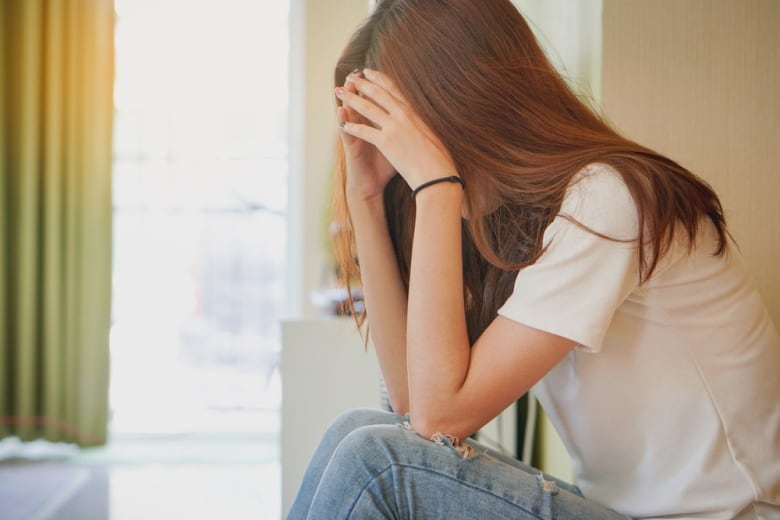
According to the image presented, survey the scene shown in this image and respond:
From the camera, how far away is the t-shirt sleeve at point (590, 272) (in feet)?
2.42

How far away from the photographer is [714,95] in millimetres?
1107

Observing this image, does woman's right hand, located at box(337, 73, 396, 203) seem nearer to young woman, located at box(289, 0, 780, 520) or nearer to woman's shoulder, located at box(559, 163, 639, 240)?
young woman, located at box(289, 0, 780, 520)

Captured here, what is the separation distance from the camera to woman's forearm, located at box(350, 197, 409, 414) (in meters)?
1.07

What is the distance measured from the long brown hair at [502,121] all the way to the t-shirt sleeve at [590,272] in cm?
4

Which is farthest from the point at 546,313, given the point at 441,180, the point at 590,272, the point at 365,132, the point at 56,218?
the point at 56,218

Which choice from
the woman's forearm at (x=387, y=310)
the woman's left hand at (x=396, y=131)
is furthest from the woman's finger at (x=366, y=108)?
the woman's forearm at (x=387, y=310)

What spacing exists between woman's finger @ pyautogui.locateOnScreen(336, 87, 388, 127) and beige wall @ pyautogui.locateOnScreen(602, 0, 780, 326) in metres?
0.40

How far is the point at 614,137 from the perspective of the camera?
83 centimetres

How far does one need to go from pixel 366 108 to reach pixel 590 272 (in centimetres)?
37

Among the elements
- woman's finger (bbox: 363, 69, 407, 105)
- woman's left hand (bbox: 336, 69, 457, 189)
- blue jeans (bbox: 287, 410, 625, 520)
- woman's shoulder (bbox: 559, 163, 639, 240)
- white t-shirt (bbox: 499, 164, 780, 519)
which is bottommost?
blue jeans (bbox: 287, 410, 625, 520)

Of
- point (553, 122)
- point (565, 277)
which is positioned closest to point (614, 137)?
point (553, 122)

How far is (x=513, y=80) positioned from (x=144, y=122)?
239 centimetres

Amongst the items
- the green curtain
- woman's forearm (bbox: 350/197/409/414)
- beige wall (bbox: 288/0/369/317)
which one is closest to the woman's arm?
woman's forearm (bbox: 350/197/409/414)

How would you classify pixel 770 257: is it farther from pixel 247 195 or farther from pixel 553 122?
pixel 247 195
